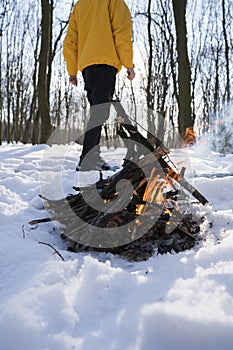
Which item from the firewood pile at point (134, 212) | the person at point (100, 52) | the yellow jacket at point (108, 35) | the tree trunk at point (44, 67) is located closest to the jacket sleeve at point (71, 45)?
the person at point (100, 52)

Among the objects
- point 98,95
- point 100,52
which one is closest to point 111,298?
point 98,95

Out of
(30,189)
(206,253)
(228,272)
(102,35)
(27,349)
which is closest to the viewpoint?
(27,349)

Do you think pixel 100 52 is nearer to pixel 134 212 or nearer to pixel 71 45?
pixel 71 45

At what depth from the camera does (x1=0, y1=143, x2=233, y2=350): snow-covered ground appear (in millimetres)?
819

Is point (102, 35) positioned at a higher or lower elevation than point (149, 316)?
higher

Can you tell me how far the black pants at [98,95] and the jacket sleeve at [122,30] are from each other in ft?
0.56

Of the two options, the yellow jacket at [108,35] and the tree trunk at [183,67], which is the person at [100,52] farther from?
the tree trunk at [183,67]

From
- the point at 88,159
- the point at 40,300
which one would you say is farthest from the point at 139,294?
the point at 88,159

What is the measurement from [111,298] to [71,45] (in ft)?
8.81

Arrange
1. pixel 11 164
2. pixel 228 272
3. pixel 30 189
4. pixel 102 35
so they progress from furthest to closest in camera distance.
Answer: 1. pixel 11 164
2. pixel 102 35
3. pixel 30 189
4. pixel 228 272

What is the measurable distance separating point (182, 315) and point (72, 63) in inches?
109

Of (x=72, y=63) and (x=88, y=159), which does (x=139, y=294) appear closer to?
(x=88, y=159)

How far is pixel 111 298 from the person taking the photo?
1.02 metres

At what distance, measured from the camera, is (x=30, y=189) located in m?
2.44
